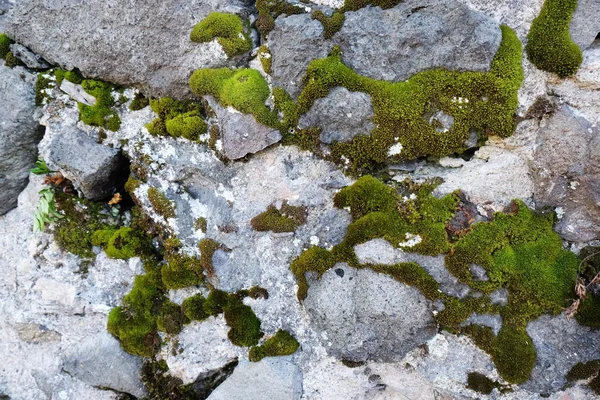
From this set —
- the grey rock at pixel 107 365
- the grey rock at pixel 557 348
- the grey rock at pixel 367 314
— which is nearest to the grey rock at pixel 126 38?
the grey rock at pixel 367 314

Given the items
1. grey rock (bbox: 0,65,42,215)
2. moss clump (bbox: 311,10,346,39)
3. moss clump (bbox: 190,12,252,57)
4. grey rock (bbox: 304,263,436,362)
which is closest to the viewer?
grey rock (bbox: 304,263,436,362)

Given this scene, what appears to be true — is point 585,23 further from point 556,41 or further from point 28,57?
point 28,57

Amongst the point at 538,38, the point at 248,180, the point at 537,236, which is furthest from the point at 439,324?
the point at 538,38

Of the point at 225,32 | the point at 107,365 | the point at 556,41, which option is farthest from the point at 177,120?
the point at 556,41

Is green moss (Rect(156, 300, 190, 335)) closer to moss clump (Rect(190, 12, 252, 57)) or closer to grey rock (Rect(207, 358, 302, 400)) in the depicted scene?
grey rock (Rect(207, 358, 302, 400))

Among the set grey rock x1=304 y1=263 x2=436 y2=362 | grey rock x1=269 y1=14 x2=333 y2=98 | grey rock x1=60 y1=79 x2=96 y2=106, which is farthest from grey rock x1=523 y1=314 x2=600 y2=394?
grey rock x1=60 y1=79 x2=96 y2=106

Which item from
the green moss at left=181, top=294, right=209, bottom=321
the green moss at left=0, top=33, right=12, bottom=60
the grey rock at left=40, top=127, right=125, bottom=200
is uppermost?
the green moss at left=0, top=33, right=12, bottom=60
